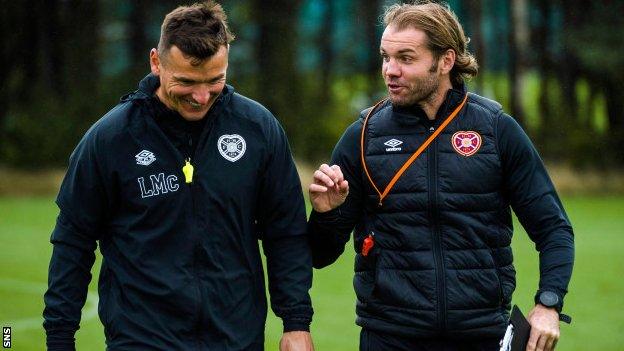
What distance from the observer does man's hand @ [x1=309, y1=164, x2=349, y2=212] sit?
4707 mm

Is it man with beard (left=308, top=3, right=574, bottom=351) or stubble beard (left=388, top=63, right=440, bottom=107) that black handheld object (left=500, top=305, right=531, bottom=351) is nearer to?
man with beard (left=308, top=3, right=574, bottom=351)

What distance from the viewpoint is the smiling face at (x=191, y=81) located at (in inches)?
173

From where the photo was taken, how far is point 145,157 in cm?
452

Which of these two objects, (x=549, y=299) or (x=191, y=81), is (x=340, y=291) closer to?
(x=549, y=299)

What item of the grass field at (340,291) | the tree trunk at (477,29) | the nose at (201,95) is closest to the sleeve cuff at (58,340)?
the nose at (201,95)

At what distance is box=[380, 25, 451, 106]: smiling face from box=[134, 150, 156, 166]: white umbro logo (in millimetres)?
1058

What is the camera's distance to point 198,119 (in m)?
4.52

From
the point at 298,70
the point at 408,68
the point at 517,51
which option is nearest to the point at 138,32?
the point at 298,70

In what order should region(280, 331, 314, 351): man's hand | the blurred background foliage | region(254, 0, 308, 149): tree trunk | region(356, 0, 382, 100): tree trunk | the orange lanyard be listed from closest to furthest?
region(280, 331, 314, 351): man's hand, the orange lanyard, the blurred background foliage, region(254, 0, 308, 149): tree trunk, region(356, 0, 382, 100): tree trunk

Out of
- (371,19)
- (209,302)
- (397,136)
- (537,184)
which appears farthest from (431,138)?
(371,19)

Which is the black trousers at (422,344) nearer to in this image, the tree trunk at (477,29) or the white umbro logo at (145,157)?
the white umbro logo at (145,157)

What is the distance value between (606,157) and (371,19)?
7.57 meters

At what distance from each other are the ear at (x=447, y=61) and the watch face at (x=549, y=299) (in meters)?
1.04

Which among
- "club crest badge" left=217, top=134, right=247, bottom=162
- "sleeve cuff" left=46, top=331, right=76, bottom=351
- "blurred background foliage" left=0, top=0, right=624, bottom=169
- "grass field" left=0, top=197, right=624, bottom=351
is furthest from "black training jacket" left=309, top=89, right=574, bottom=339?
"blurred background foliage" left=0, top=0, right=624, bottom=169
